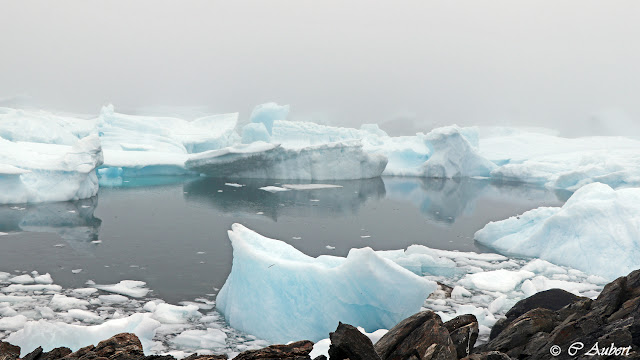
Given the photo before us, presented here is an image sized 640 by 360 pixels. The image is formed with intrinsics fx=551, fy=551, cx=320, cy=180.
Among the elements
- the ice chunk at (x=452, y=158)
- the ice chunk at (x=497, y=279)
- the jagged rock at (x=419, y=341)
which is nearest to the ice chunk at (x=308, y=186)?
the ice chunk at (x=452, y=158)

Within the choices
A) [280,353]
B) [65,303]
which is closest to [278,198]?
[65,303]

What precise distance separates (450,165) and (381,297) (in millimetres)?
24491

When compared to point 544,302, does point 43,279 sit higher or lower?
lower

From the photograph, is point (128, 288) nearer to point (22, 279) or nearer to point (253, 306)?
point (22, 279)

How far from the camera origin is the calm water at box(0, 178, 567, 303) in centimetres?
994

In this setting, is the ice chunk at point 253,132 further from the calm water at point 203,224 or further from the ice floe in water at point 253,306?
the ice floe in water at point 253,306

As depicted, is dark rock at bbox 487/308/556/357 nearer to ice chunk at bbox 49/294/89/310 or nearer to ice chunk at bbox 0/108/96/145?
ice chunk at bbox 49/294/89/310

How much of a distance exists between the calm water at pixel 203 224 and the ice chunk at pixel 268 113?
465 inches

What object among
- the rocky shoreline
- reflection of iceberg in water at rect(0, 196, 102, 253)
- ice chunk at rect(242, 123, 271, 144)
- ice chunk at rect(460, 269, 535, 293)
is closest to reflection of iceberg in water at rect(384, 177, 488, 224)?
ice chunk at rect(460, 269, 535, 293)

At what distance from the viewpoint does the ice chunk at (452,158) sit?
28406mm

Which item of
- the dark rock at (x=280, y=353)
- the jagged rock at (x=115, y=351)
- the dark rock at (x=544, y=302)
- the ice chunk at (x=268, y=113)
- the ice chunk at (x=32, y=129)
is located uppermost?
the ice chunk at (x=268, y=113)

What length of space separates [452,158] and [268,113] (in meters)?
12.5

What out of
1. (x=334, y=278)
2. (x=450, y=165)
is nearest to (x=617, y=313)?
(x=334, y=278)

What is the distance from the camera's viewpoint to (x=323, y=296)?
678cm
